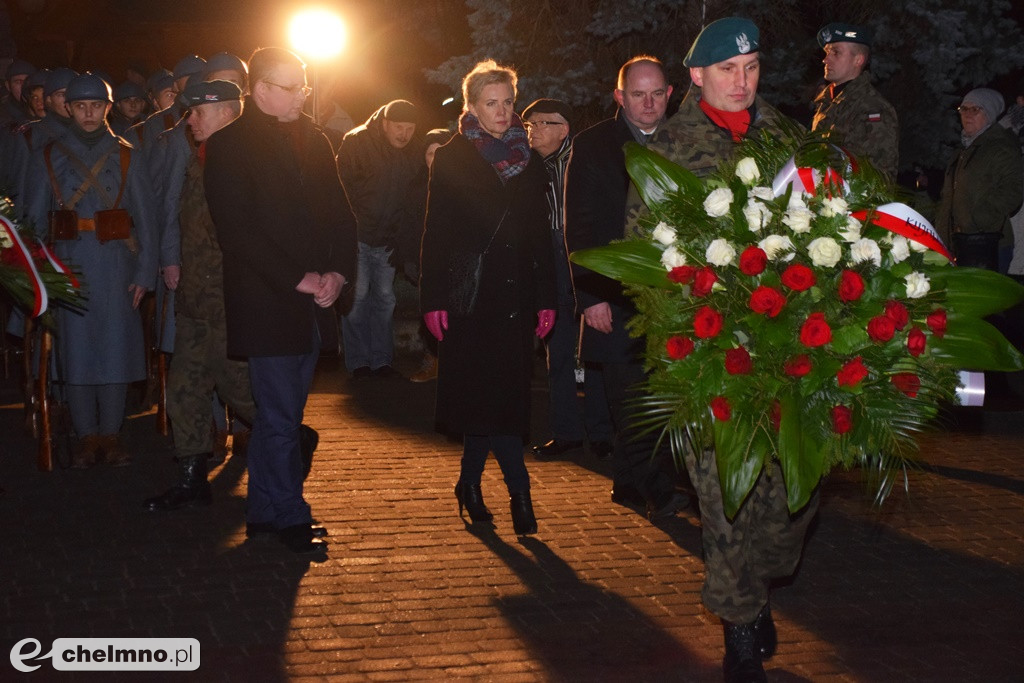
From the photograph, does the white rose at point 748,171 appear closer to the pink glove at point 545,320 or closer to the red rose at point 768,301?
the red rose at point 768,301

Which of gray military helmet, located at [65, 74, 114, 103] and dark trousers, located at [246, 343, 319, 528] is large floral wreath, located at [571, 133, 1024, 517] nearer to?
dark trousers, located at [246, 343, 319, 528]

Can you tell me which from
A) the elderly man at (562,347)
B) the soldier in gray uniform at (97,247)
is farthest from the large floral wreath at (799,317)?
the soldier in gray uniform at (97,247)

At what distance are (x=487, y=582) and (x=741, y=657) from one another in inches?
64.3

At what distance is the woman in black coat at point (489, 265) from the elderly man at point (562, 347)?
1921 mm

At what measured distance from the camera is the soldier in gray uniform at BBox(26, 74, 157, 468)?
30.2 feet

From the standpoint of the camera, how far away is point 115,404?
952 centimetres

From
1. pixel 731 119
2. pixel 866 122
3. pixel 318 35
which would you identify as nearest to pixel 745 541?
pixel 731 119

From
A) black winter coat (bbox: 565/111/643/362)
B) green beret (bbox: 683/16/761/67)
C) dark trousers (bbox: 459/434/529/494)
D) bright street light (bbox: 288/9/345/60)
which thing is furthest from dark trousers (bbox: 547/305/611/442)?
bright street light (bbox: 288/9/345/60)

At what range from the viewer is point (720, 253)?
481 centimetres

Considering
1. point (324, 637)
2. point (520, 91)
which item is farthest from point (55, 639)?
point (520, 91)

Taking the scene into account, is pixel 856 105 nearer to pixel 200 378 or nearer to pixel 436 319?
pixel 436 319

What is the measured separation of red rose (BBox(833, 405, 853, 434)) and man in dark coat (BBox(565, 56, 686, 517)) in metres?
2.98

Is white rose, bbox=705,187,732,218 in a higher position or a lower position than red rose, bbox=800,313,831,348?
higher

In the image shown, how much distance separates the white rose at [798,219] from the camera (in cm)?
481
